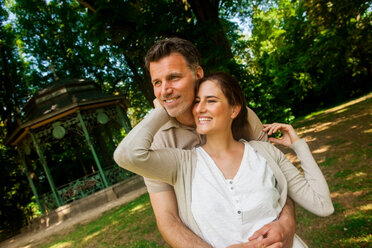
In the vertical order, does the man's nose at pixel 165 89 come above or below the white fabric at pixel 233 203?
above

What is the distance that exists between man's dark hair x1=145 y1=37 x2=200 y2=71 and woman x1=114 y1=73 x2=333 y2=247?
32cm

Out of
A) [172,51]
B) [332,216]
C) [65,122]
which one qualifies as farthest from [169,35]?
[65,122]

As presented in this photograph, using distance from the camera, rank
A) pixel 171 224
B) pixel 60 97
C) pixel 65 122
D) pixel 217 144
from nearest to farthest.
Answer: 1. pixel 171 224
2. pixel 217 144
3. pixel 65 122
4. pixel 60 97

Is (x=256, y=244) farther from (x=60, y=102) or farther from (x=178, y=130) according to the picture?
(x=60, y=102)

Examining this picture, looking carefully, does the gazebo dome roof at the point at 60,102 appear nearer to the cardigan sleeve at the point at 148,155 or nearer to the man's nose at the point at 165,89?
the man's nose at the point at 165,89

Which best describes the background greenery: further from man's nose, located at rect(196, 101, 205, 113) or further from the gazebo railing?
man's nose, located at rect(196, 101, 205, 113)

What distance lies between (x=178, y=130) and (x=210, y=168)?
573mm

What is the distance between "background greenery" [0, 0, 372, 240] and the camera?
5930mm

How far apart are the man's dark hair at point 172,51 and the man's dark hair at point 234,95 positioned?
10.5 inches

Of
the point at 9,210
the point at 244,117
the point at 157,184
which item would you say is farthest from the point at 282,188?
the point at 9,210

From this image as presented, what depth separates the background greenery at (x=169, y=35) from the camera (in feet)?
19.5

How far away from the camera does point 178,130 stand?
230 cm

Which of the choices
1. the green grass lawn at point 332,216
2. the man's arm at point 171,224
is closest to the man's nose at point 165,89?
the man's arm at point 171,224

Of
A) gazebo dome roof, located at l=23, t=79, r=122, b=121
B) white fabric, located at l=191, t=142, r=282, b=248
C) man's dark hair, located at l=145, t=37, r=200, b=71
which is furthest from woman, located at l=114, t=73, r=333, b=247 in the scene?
gazebo dome roof, located at l=23, t=79, r=122, b=121
